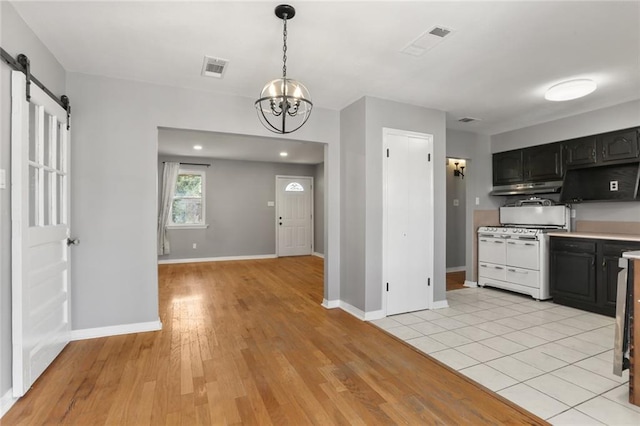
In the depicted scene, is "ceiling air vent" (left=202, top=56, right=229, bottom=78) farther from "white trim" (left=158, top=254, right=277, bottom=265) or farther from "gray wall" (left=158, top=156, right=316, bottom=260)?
"white trim" (left=158, top=254, right=277, bottom=265)

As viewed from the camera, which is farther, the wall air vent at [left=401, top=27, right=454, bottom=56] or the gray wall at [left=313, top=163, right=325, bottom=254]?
the gray wall at [left=313, top=163, right=325, bottom=254]

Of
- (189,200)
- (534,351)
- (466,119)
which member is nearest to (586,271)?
(534,351)

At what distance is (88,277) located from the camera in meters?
3.11

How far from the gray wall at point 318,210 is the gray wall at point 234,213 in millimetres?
820

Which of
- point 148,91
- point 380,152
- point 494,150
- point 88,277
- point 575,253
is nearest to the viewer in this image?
point 88,277

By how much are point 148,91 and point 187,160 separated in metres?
4.45

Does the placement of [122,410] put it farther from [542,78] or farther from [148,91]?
[542,78]

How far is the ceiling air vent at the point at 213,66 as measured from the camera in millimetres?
2854

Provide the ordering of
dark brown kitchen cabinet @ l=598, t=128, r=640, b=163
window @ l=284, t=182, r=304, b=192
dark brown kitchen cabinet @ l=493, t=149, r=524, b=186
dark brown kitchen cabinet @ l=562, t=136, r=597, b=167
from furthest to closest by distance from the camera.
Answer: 1. window @ l=284, t=182, r=304, b=192
2. dark brown kitchen cabinet @ l=493, t=149, r=524, b=186
3. dark brown kitchen cabinet @ l=562, t=136, r=597, b=167
4. dark brown kitchen cabinet @ l=598, t=128, r=640, b=163

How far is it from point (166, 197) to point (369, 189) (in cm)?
540

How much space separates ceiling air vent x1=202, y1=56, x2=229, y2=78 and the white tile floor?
3.04 m

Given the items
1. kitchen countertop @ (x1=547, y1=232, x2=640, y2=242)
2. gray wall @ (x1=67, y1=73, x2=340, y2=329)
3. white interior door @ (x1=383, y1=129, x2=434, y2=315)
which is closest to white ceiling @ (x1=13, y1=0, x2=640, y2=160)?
gray wall @ (x1=67, y1=73, x2=340, y2=329)

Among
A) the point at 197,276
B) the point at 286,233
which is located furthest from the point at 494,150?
the point at 197,276

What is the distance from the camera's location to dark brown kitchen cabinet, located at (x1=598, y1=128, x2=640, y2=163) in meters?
3.83
